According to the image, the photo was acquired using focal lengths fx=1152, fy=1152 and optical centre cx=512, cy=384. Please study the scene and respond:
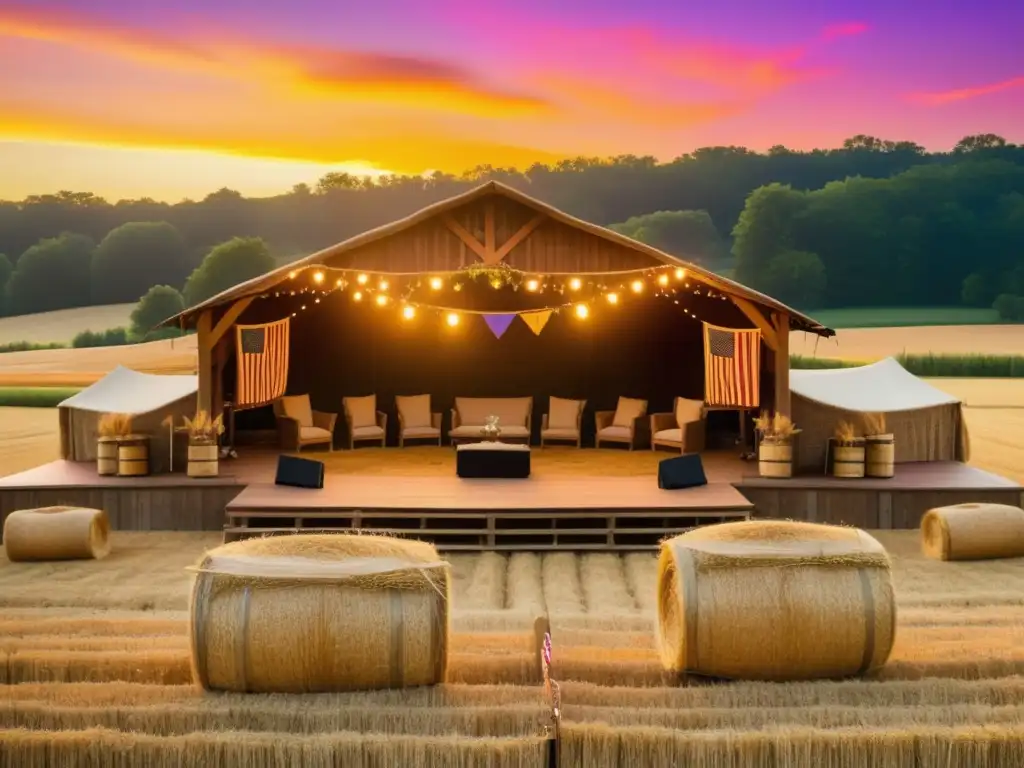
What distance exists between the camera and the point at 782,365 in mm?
11648

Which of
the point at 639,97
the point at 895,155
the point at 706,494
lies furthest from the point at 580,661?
the point at 895,155

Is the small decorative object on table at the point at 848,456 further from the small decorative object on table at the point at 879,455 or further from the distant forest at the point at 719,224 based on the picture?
the distant forest at the point at 719,224

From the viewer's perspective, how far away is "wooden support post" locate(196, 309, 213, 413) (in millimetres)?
11516

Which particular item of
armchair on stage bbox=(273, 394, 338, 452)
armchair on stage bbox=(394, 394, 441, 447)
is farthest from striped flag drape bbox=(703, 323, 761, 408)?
armchair on stage bbox=(273, 394, 338, 452)

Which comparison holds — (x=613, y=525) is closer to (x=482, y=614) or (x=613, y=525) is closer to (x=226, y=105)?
(x=482, y=614)

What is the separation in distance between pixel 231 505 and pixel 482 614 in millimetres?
3779

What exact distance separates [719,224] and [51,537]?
25645 millimetres

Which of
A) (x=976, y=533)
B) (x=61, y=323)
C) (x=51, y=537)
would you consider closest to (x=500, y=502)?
(x=51, y=537)

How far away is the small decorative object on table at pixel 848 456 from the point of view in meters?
11.3

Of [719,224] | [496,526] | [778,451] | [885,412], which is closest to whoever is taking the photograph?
[496,526]

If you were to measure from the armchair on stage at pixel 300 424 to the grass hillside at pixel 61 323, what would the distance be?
14.6 meters

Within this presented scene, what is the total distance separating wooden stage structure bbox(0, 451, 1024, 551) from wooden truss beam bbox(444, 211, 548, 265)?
2245mm

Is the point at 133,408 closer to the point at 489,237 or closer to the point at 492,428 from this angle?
the point at 492,428

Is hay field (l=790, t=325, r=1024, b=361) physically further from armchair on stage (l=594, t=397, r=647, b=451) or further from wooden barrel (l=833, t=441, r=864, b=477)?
wooden barrel (l=833, t=441, r=864, b=477)
